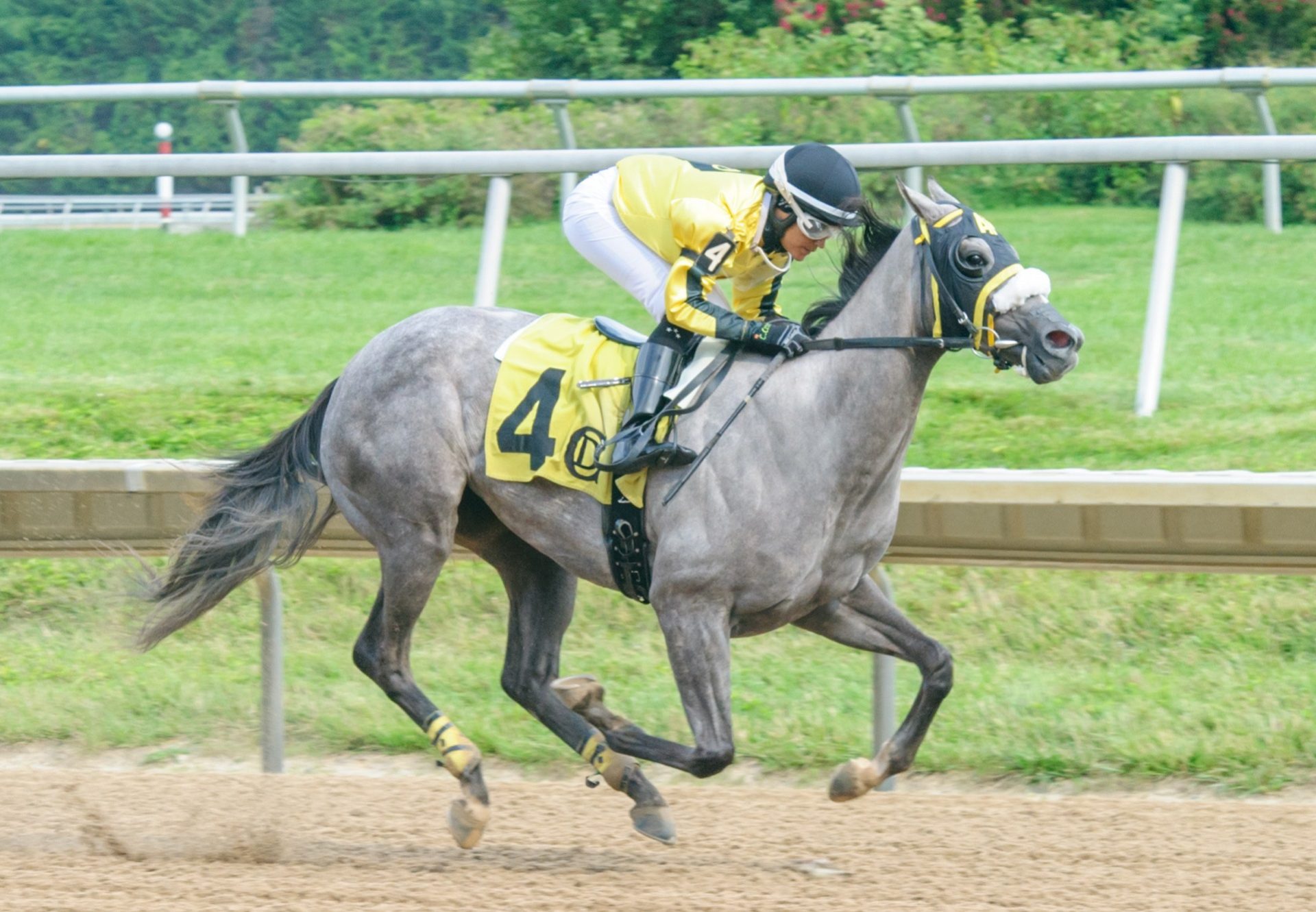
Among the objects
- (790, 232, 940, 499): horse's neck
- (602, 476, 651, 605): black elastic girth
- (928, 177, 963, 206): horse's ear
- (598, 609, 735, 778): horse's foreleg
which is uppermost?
(928, 177, 963, 206): horse's ear

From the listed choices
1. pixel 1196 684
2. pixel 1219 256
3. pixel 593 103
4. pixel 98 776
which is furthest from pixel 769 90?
pixel 98 776

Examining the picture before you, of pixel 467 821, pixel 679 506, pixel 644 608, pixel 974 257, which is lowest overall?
pixel 644 608

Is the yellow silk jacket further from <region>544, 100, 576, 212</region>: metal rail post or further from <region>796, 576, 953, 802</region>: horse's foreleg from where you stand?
<region>544, 100, 576, 212</region>: metal rail post

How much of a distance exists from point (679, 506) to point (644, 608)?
1.93 metres

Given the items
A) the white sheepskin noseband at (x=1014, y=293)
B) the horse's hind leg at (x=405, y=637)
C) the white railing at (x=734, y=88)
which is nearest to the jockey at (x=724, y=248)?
the white sheepskin noseband at (x=1014, y=293)

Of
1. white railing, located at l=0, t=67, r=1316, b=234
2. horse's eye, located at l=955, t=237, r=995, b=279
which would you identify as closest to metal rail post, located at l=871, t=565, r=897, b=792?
horse's eye, located at l=955, t=237, r=995, b=279

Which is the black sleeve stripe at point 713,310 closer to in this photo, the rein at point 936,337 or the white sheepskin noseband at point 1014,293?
the rein at point 936,337

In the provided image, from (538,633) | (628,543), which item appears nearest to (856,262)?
(628,543)

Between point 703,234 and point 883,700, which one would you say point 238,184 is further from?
point 883,700

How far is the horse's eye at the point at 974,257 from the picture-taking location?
417 cm

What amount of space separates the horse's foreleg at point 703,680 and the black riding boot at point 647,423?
38cm

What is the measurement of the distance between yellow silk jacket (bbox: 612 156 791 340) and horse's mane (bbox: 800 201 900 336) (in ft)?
0.51

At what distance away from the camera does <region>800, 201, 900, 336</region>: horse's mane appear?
15.0ft

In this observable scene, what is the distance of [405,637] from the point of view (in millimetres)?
5098
